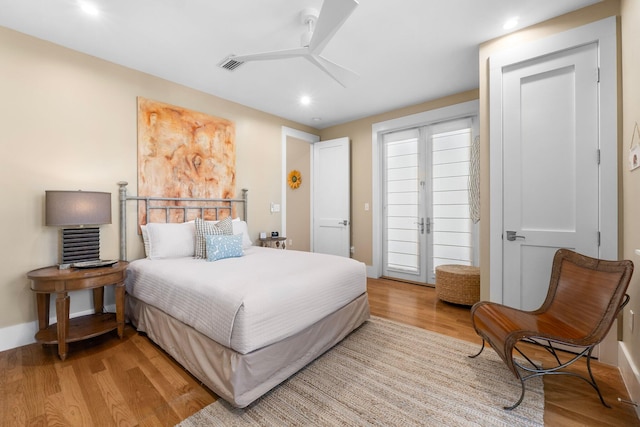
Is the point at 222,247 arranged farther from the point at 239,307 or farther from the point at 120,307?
the point at 239,307

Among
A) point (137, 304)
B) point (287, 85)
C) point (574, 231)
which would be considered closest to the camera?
point (574, 231)

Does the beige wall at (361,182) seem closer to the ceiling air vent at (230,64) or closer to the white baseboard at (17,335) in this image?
the ceiling air vent at (230,64)

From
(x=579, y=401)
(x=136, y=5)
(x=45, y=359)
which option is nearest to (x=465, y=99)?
(x=579, y=401)

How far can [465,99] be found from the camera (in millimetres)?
3760

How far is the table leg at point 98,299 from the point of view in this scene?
269 centimetres

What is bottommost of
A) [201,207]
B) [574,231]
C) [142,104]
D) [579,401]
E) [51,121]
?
[579,401]

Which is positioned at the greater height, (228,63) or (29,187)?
(228,63)

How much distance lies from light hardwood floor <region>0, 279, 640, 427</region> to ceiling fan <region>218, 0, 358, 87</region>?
8.01ft

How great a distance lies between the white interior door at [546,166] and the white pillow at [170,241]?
311 centimetres

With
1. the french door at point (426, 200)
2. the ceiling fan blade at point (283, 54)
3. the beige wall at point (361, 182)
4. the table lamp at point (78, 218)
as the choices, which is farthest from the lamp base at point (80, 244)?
the french door at point (426, 200)

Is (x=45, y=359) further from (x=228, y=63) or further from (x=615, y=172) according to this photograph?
(x=615, y=172)

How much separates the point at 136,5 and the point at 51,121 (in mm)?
1344

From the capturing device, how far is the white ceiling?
2143mm

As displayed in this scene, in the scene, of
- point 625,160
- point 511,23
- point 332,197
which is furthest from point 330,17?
point 332,197
